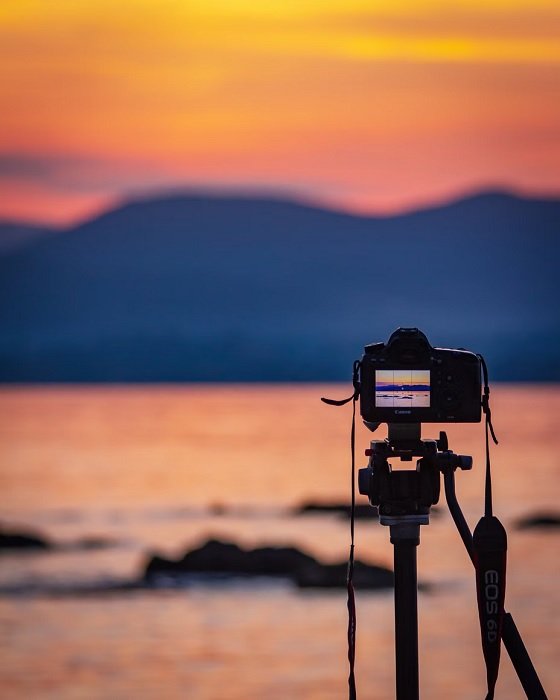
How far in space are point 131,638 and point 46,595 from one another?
5.00 meters

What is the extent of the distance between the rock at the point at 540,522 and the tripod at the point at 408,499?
39630mm

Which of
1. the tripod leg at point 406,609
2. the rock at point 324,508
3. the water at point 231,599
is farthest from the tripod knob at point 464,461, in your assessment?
the rock at point 324,508

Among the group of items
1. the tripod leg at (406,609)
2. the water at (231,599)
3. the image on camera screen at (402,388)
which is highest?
the image on camera screen at (402,388)

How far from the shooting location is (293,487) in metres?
65.3

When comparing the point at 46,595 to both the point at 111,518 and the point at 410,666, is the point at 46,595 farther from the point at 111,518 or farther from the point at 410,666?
the point at 410,666

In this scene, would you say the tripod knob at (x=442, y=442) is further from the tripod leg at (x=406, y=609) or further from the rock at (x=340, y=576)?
the rock at (x=340, y=576)

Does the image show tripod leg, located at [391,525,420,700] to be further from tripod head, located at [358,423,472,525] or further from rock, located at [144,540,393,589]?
rock, located at [144,540,393,589]

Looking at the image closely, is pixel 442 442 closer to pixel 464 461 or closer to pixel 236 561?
pixel 464 461

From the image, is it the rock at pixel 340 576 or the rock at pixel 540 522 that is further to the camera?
the rock at pixel 540 522

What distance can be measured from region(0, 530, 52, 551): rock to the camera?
32747 mm

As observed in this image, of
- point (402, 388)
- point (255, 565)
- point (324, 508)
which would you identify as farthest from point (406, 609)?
point (324, 508)

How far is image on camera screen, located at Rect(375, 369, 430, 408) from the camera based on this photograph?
5.50m

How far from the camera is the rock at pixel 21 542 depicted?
37781mm

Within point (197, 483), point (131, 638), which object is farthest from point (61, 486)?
point (131, 638)
